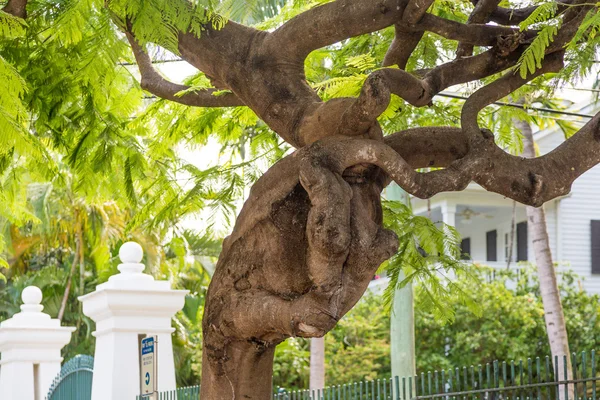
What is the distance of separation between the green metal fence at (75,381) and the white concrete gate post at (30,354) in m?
0.69

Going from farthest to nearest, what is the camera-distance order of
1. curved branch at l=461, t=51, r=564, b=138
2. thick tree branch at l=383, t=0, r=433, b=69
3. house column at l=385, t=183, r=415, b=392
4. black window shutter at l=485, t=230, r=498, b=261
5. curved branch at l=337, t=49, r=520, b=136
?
black window shutter at l=485, t=230, r=498, b=261, house column at l=385, t=183, r=415, b=392, curved branch at l=461, t=51, r=564, b=138, thick tree branch at l=383, t=0, r=433, b=69, curved branch at l=337, t=49, r=520, b=136

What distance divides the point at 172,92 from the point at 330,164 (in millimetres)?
2060

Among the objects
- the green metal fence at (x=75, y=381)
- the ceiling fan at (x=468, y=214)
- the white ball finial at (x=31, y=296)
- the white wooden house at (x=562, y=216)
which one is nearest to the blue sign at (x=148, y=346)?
the green metal fence at (x=75, y=381)

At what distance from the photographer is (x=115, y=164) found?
849 cm

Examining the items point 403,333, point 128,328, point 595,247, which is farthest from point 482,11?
point 595,247

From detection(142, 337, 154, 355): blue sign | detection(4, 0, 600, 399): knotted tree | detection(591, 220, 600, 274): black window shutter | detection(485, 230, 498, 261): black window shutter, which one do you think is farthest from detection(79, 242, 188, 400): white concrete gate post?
detection(485, 230, 498, 261): black window shutter

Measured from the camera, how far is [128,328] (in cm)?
923

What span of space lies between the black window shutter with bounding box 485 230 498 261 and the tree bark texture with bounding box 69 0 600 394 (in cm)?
2438

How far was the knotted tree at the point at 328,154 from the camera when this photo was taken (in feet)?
17.8

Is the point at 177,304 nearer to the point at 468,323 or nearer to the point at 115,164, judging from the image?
the point at 115,164

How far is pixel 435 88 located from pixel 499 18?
904 mm

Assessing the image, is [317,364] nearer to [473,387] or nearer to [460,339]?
[460,339]

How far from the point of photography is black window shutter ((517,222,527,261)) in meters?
28.4

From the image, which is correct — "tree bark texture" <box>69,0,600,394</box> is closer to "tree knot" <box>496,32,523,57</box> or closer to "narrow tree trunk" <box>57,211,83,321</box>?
"tree knot" <box>496,32,523,57</box>
